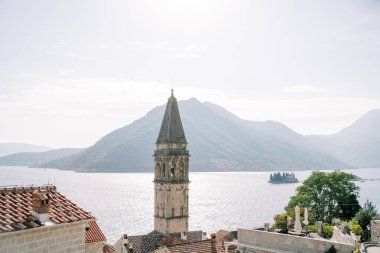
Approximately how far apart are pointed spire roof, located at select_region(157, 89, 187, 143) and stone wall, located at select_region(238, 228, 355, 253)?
35.0 meters

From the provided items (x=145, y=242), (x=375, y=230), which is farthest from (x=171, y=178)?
(x=375, y=230)

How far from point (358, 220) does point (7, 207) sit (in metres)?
41.7

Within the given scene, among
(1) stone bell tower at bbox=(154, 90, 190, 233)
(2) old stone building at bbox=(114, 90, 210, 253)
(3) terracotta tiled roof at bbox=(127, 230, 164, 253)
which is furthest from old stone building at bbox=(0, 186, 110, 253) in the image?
(1) stone bell tower at bbox=(154, 90, 190, 233)

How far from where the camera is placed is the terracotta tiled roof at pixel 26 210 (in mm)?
11055

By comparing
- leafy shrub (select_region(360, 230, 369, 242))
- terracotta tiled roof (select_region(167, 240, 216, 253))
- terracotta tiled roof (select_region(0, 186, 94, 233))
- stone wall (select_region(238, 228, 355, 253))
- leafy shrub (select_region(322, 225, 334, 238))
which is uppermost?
terracotta tiled roof (select_region(0, 186, 94, 233))

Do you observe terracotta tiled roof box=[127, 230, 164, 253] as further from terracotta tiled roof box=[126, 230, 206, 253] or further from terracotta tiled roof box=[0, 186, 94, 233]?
terracotta tiled roof box=[0, 186, 94, 233]

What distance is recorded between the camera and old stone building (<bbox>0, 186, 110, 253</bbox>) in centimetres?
1087

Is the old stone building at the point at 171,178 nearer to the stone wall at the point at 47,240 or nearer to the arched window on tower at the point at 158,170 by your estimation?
the arched window on tower at the point at 158,170

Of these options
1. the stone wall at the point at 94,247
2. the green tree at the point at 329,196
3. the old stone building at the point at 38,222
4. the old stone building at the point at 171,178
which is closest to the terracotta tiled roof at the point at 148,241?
the old stone building at the point at 171,178

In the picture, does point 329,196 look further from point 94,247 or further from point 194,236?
point 94,247

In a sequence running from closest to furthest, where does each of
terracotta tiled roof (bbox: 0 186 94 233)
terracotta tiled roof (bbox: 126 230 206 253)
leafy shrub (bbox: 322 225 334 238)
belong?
terracotta tiled roof (bbox: 0 186 94 233) → leafy shrub (bbox: 322 225 334 238) → terracotta tiled roof (bbox: 126 230 206 253)

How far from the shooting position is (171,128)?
56094 millimetres

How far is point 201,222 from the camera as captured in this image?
433 ft

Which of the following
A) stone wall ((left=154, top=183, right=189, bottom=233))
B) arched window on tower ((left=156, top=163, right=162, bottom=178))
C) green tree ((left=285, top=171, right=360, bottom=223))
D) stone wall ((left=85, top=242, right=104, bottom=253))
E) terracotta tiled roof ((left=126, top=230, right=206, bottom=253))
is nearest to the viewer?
stone wall ((left=85, top=242, right=104, bottom=253))
